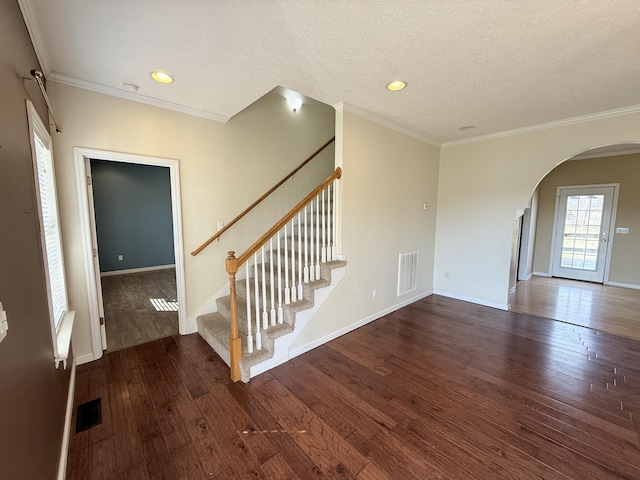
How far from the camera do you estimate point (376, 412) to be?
1.96 metres

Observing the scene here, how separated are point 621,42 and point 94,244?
15.1ft

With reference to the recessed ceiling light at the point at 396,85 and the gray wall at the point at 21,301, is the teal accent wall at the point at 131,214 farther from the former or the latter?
the recessed ceiling light at the point at 396,85

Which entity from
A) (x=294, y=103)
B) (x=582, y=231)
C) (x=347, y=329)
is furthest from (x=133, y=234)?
(x=582, y=231)

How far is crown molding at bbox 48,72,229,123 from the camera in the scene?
2.26 meters

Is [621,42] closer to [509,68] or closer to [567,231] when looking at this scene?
[509,68]

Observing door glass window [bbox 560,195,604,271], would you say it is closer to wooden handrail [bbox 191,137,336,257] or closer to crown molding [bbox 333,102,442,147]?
crown molding [bbox 333,102,442,147]

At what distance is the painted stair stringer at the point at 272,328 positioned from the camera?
7.90 ft

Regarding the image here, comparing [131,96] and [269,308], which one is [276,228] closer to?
[269,308]

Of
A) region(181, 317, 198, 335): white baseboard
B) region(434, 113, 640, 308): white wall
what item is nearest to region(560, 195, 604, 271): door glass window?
region(434, 113, 640, 308): white wall

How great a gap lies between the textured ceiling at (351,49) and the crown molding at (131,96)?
1 centimetres

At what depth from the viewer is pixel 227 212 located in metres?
3.32

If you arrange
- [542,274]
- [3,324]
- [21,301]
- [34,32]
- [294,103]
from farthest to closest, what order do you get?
1. [542,274]
2. [294,103]
3. [34,32]
4. [21,301]
5. [3,324]

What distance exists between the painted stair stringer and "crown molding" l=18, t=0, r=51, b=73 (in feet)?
8.47

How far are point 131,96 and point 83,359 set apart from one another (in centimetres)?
262
